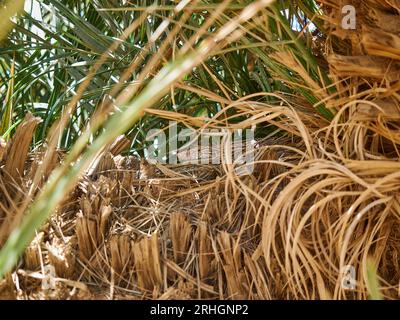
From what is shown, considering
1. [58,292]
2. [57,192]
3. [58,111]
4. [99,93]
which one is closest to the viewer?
[57,192]

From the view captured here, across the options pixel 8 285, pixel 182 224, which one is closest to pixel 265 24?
pixel 182 224

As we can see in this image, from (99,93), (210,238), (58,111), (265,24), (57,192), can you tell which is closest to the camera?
(57,192)

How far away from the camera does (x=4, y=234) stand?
1.09 meters

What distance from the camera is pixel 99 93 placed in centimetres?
163

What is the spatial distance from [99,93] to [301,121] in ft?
1.95

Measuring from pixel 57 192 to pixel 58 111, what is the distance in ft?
4.03

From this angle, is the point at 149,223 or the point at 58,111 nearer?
the point at 149,223

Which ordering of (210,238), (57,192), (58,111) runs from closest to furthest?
(57,192) < (210,238) < (58,111)

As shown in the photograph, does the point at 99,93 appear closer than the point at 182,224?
No

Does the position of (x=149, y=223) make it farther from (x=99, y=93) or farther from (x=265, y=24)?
(x=99, y=93)

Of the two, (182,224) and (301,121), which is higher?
(301,121)
